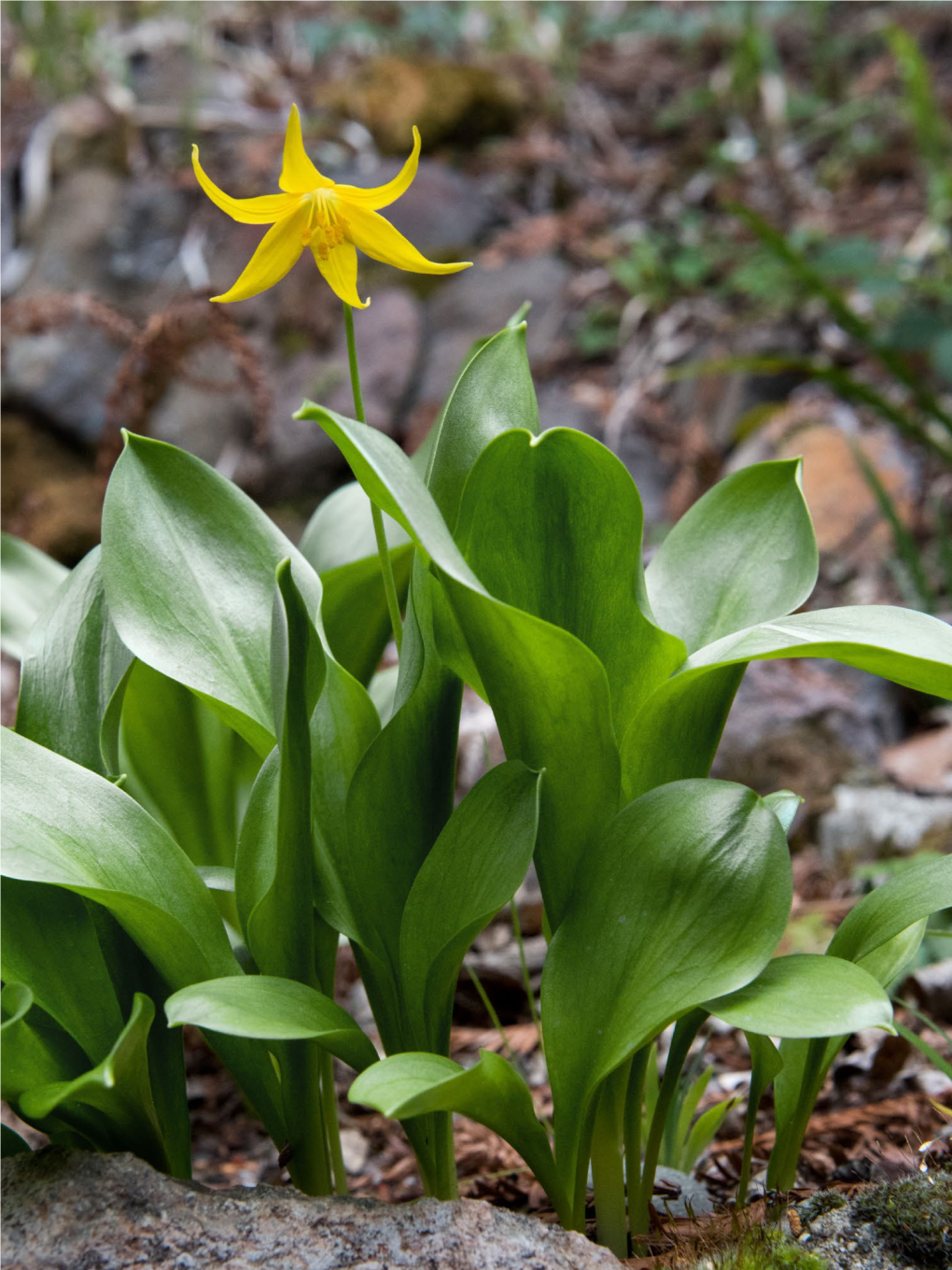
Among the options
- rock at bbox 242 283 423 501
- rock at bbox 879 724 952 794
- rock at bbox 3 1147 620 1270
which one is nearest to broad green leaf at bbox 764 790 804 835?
rock at bbox 3 1147 620 1270

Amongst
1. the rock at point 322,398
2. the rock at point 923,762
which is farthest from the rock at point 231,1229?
the rock at point 322,398

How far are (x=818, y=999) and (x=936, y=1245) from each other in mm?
248

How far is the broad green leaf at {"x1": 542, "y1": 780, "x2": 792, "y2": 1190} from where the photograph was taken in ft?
2.52

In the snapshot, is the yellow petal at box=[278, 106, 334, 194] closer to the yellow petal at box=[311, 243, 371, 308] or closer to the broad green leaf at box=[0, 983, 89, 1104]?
the yellow petal at box=[311, 243, 371, 308]

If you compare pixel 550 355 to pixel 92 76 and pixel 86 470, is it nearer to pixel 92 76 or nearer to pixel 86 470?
pixel 86 470

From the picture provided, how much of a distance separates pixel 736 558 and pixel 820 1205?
584 millimetres

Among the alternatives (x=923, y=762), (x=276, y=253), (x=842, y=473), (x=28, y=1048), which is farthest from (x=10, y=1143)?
(x=842, y=473)

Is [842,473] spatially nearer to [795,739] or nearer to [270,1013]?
[795,739]

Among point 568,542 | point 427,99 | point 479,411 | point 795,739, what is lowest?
point 795,739

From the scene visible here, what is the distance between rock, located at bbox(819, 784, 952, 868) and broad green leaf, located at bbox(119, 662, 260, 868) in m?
1.32

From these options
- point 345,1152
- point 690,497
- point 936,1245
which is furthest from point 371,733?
point 690,497

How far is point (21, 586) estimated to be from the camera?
45.8 inches

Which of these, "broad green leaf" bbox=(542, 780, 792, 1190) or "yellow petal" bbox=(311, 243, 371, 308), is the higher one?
"yellow petal" bbox=(311, 243, 371, 308)

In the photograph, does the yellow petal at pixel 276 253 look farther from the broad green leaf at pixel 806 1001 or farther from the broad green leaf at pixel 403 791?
the broad green leaf at pixel 806 1001
